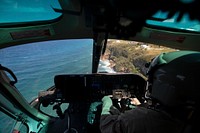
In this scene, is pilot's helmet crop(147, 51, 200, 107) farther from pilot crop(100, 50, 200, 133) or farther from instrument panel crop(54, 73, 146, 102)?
instrument panel crop(54, 73, 146, 102)

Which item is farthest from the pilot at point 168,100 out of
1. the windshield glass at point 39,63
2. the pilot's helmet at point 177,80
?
the windshield glass at point 39,63

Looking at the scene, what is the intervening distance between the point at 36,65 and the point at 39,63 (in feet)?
2.12

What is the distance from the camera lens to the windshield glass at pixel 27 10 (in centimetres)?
131

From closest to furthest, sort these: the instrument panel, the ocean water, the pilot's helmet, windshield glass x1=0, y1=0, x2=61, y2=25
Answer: the pilot's helmet, windshield glass x1=0, y1=0, x2=61, y2=25, the instrument panel, the ocean water

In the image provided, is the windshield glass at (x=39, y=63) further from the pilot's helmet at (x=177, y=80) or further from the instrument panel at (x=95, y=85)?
the pilot's helmet at (x=177, y=80)

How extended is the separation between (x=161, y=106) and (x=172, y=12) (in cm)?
83

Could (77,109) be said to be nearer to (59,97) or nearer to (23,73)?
(59,97)

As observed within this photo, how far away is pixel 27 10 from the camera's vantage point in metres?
1.45

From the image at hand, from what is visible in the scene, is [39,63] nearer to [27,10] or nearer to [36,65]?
[36,65]

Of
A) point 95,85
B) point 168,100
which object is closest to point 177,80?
point 168,100

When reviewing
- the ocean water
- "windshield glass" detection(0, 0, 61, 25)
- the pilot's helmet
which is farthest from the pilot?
the ocean water

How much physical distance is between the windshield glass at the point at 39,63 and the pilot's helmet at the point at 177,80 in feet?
4.16

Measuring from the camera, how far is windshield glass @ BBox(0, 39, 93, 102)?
269cm

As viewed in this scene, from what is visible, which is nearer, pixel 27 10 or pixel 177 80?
pixel 177 80
